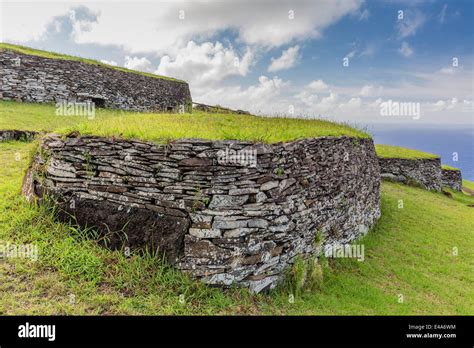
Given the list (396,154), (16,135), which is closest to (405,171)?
(396,154)

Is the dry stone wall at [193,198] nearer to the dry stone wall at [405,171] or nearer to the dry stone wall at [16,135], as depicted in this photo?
the dry stone wall at [16,135]

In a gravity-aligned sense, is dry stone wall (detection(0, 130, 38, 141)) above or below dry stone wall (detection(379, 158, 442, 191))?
above

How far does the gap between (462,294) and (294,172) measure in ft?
21.3

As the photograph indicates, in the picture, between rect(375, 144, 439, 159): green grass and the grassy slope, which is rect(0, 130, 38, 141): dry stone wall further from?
rect(375, 144, 439, 159): green grass

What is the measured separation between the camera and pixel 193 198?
6.04m

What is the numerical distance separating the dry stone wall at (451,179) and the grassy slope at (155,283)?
1987 centimetres

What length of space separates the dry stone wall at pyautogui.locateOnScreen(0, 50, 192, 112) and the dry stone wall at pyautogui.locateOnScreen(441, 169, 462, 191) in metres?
23.9

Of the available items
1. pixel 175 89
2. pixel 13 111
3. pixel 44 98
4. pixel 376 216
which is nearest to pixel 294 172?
pixel 376 216

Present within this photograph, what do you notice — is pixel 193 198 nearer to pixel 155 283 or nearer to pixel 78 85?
pixel 155 283

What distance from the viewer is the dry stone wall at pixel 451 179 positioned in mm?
28078

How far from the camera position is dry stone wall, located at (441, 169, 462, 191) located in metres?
28.1

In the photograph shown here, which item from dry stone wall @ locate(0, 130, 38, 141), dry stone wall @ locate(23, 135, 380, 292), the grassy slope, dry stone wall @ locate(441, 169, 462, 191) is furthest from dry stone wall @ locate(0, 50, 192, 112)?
dry stone wall @ locate(441, 169, 462, 191)

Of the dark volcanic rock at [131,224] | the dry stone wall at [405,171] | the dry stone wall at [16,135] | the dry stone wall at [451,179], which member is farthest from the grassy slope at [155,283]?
the dry stone wall at [451,179]

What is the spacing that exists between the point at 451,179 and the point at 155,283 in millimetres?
30859
